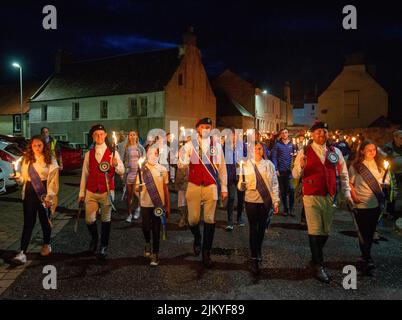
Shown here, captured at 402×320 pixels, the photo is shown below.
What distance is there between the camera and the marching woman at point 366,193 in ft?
18.2

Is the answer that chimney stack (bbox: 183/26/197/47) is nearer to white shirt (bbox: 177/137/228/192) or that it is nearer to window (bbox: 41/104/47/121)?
window (bbox: 41/104/47/121)

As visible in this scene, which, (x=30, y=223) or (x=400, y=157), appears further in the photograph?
(x=400, y=157)

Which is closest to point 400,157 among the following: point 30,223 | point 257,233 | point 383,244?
point 383,244

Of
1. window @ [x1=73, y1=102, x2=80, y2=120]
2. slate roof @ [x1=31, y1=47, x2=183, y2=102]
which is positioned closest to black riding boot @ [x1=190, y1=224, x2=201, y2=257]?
slate roof @ [x1=31, y1=47, x2=183, y2=102]

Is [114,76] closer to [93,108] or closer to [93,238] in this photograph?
[93,108]

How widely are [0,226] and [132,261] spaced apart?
3798mm

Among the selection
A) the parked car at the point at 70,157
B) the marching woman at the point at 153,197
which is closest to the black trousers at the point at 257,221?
the marching woman at the point at 153,197

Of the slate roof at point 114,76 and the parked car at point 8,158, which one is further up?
the slate roof at point 114,76

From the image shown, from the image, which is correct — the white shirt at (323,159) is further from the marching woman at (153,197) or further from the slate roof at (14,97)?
the slate roof at (14,97)

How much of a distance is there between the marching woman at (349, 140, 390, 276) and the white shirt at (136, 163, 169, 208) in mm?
2893

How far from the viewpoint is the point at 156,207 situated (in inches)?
225

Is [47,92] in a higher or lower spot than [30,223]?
higher

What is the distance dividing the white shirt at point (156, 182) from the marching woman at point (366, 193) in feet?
9.49
